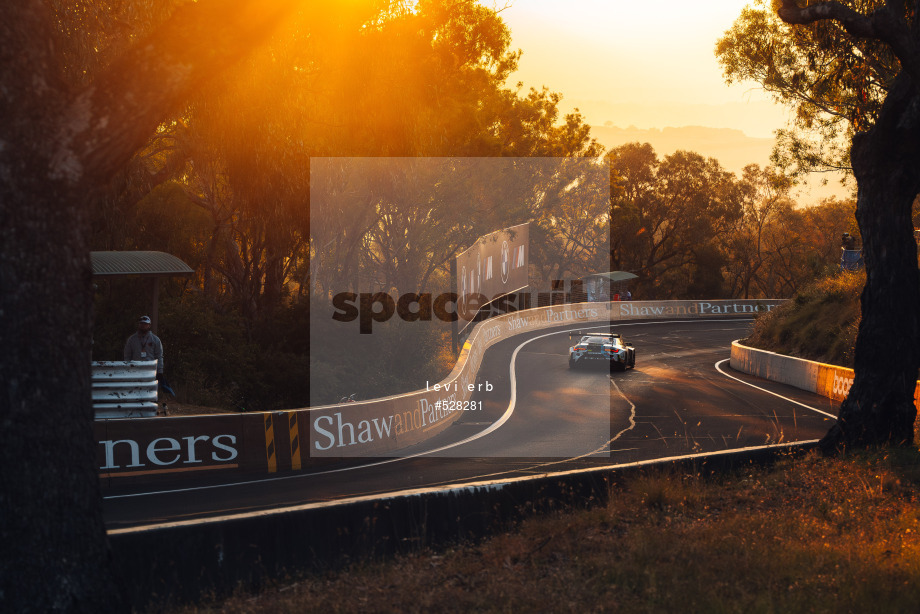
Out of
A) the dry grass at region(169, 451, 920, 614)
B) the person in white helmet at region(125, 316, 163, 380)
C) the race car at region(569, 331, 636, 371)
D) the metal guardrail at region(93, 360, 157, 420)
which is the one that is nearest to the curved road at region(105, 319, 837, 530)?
the race car at region(569, 331, 636, 371)

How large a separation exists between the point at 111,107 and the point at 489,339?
32737mm

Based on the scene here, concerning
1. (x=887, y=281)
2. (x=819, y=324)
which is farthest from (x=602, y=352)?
(x=887, y=281)

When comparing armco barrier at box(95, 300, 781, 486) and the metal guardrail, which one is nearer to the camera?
armco barrier at box(95, 300, 781, 486)

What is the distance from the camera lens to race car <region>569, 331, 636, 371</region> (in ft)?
96.6

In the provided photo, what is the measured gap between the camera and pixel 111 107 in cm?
536

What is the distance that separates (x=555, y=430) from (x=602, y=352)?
11680mm

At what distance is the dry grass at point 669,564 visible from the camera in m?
5.75

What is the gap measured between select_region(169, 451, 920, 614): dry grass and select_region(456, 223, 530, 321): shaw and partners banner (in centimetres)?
2229

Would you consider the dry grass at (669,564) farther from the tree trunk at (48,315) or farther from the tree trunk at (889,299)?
the tree trunk at (889,299)

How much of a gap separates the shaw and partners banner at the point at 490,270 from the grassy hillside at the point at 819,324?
11864 mm

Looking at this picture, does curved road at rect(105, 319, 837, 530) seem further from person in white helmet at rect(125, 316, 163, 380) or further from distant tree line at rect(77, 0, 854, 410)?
distant tree line at rect(77, 0, 854, 410)

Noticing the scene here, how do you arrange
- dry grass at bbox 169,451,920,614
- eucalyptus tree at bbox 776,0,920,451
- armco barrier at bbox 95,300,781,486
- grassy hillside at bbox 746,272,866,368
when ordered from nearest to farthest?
dry grass at bbox 169,451,920,614
eucalyptus tree at bbox 776,0,920,451
armco barrier at bbox 95,300,781,486
grassy hillside at bbox 746,272,866,368

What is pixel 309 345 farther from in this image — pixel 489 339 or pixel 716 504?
pixel 716 504

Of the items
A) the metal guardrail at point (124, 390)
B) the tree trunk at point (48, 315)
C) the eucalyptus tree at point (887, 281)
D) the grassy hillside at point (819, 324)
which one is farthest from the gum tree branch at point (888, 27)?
the grassy hillside at point (819, 324)
